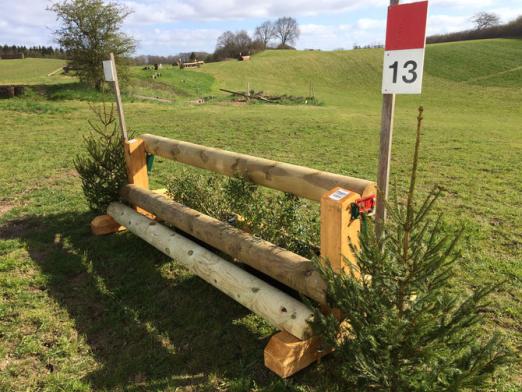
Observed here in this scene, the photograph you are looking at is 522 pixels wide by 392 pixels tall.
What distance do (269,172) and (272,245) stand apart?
654 mm

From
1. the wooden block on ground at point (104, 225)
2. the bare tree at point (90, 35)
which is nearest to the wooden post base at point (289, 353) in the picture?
the wooden block on ground at point (104, 225)

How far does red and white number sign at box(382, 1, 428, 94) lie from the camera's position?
2.29m

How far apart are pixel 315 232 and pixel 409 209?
6.85 ft

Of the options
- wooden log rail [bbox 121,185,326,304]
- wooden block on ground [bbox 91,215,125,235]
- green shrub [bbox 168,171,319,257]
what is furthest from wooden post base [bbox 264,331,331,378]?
wooden block on ground [bbox 91,215,125,235]

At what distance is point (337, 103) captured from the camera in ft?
90.0

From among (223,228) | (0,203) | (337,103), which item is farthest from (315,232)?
(337,103)

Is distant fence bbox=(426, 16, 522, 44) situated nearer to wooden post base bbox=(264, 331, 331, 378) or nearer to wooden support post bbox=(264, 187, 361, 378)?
wooden support post bbox=(264, 187, 361, 378)

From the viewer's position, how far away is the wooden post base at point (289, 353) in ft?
8.97

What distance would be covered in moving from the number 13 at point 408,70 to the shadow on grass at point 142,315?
90.3 inches

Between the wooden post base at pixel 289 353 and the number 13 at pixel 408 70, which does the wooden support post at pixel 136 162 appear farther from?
the number 13 at pixel 408 70

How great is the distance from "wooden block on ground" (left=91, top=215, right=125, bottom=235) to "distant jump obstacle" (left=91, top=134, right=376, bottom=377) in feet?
1.96

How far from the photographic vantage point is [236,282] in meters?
3.38

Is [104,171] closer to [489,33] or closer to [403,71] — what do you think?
[403,71]

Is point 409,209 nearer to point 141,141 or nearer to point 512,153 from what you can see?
point 141,141
